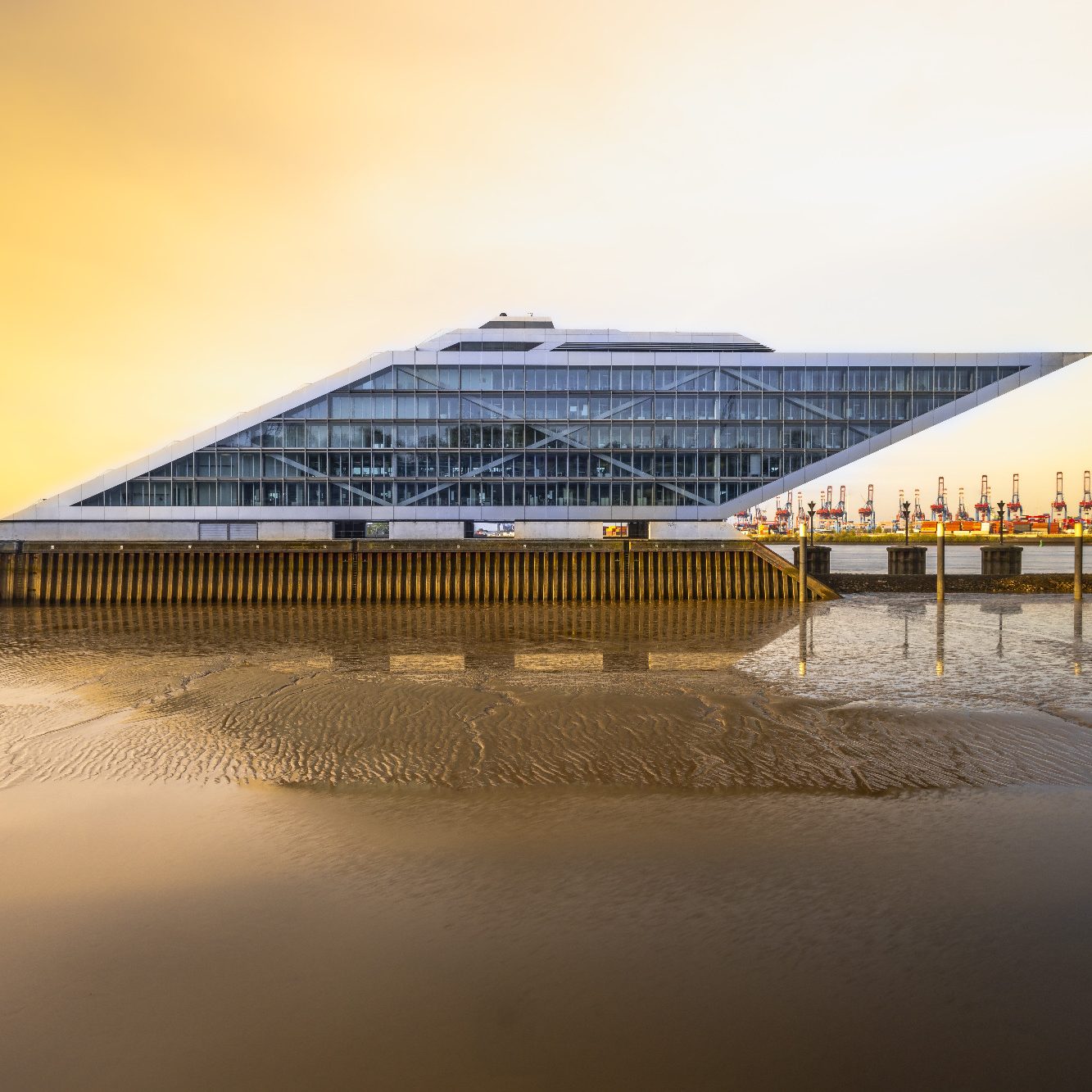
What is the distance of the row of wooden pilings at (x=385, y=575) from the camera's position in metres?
29.6

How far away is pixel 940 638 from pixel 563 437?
126 ft

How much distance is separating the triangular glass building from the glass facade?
0.36 feet

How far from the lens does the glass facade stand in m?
55.0

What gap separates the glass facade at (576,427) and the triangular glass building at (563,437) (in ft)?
0.36

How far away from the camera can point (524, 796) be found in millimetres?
7801

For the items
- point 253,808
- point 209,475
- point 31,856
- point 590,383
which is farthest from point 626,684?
point 209,475

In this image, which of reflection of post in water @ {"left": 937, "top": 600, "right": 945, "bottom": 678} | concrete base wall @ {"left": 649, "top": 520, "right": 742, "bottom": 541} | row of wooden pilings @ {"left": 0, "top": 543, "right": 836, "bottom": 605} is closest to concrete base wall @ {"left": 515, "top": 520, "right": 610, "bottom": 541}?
concrete base wall @ {"left": 649, "top": 520, "right": 742, "bottom": 541}

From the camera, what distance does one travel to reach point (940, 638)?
750 inches

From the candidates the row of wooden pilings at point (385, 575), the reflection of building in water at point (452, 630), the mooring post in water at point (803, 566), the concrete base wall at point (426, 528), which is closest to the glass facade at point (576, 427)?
the concrete base wall at point (426, 528)

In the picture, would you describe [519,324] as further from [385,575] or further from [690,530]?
[385,575]

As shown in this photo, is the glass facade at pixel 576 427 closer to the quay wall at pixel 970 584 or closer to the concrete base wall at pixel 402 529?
the concrete base wall at pixel 402 529

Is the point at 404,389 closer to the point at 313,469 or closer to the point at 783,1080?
the point at 313,469

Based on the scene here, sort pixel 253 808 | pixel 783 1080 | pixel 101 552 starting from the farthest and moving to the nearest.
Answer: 1. pixel 101 552
2. pixel 253 808
3. pixel 783 1080

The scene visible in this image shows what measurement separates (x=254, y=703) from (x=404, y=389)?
45724 mm
